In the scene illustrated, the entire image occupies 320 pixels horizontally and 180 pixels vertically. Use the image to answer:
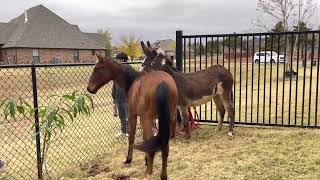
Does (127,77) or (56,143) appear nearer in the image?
(127,77)

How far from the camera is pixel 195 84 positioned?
680 cm

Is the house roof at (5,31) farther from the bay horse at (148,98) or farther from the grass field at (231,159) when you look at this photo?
the bay horse at (148,98)

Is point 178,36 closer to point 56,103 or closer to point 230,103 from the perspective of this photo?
point 230,103

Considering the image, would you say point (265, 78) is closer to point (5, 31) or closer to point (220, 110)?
point (220, 110)

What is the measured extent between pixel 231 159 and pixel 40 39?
42717mm

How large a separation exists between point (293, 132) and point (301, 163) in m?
1.88

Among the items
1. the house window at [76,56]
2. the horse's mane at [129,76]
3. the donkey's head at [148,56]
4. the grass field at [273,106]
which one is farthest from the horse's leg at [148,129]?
the house window at [76,56]

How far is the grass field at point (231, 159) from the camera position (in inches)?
198

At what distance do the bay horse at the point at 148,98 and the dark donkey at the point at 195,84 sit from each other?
3.87 feet

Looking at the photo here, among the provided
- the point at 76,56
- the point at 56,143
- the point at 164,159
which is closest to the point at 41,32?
the point at 76,56

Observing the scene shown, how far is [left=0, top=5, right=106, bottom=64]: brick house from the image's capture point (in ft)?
142

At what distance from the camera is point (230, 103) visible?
730 centimetres

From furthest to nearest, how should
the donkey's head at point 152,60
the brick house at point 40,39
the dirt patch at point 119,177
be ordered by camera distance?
the brick house at point 40,39 → the donkey's head at point 152,60 → the dirt patch at point 119,177

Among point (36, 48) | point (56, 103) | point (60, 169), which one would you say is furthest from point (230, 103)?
point (36, 48)
